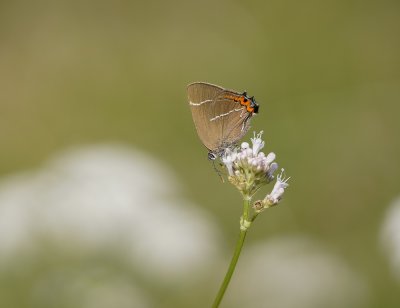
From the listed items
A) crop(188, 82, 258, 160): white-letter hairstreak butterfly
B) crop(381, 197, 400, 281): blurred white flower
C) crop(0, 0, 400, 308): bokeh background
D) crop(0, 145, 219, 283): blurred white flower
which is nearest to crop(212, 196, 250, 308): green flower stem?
crop(188, 82, 258, 160): white-letter hairstreak butterfly

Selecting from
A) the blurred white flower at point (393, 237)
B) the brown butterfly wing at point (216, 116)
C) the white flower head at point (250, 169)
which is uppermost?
the blurred white flower at point (393, 237)

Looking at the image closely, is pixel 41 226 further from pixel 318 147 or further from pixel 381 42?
pixel 381 42

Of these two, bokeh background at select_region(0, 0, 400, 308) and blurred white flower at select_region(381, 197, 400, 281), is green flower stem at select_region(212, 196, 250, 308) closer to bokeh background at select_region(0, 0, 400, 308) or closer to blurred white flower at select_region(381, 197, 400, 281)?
bokeh background at select_region(0, 0, 400, 308)

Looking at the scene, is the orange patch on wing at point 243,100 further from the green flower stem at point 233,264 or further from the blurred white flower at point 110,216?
the blurred white flower at point 110,216

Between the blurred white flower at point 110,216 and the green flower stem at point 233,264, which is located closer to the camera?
the green flower stem at point 233,264

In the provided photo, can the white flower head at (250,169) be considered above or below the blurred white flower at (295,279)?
below

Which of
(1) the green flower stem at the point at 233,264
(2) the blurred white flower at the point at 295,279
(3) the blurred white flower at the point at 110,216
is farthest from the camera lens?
(3) the blurred white flower at the point at 110,216

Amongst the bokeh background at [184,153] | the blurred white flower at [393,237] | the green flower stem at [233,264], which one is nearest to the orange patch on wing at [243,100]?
the green flower stem at [233,264]

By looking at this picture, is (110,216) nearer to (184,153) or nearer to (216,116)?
(216,116)
